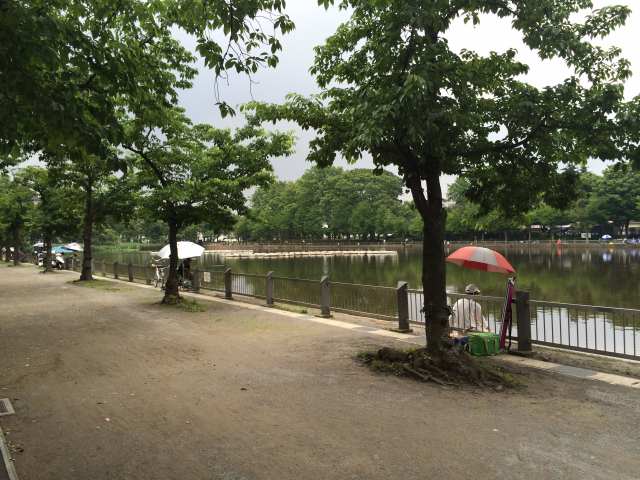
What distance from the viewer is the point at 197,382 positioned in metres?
7.70

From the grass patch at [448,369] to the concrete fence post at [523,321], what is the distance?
1156 millimetres

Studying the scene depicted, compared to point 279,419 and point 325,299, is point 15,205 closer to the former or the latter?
point 325,299

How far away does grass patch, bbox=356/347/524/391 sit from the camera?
7.58 meters

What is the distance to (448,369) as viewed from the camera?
7906mm

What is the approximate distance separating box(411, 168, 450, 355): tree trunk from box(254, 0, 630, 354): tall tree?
16 mm

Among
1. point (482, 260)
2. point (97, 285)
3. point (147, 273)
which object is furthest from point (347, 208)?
point (482, 260)

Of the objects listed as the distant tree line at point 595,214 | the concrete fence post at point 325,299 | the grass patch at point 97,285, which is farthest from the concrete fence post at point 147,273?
the distant tree line at point 595,214

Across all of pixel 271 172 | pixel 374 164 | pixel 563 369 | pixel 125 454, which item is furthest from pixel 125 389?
pixel 271 172

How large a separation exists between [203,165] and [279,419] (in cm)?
1130

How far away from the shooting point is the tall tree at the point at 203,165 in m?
16.2

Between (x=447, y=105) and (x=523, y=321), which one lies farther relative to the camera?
(x=523, y=321)

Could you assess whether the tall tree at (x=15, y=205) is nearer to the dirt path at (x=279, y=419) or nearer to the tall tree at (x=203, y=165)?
the tall tree at (x=203, y=165)

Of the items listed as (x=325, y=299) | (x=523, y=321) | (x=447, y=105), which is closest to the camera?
(x=447, y=105)

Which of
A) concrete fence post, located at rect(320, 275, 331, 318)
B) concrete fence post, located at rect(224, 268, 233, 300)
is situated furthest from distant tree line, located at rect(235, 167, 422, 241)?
concrete fence post, located at rect(320, 275, 331, 318)
